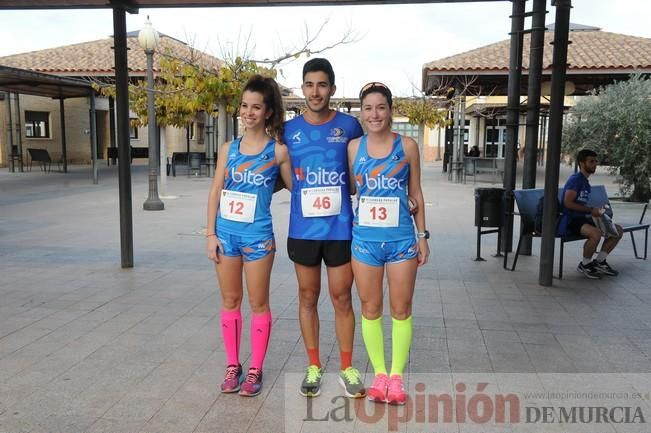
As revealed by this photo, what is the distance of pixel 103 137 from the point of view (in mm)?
32094

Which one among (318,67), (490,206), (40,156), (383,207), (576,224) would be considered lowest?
(576,224)

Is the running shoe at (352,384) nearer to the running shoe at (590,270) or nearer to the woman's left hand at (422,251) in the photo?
the woman's left hand at (422,251)

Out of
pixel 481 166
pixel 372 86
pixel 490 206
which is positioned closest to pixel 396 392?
pixel 372 86

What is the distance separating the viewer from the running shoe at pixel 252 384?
10.5 feet

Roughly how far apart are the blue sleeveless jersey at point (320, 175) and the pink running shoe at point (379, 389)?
814mm

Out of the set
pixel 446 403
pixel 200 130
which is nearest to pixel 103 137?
pixel 200 130

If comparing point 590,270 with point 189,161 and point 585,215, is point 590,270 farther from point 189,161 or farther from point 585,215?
point 189,161

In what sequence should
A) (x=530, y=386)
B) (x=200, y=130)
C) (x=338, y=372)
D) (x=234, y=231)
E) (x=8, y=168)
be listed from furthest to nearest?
(x=200, y=130) → (x=8, y=168) → (x=338, y=372) → (x=530, y=386) → (x=234, y=231)

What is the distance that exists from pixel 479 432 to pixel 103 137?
106ft

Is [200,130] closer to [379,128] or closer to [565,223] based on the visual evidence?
[565,223]

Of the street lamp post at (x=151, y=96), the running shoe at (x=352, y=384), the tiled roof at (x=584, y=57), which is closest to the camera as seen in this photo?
the running shoe at (x=352, y=384)

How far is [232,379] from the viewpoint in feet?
10.8

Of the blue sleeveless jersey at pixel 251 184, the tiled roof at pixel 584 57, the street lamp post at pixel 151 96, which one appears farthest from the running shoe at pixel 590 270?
the tiled roof at pixel 584 57

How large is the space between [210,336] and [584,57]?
60.1 feet
